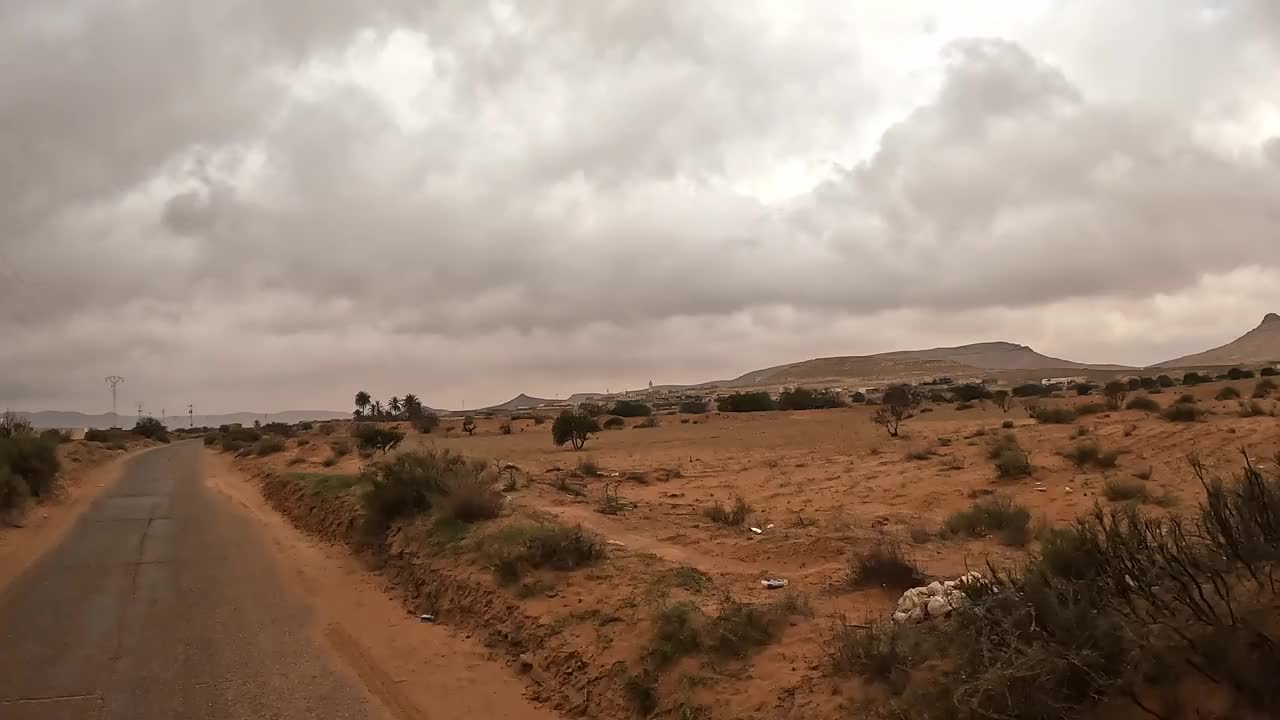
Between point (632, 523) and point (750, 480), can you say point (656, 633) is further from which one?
point (750, 480)

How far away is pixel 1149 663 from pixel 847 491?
680 inches

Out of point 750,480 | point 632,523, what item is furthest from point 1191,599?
point 750,480

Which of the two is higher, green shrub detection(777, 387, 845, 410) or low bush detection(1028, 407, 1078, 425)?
green shrub detection(777, 387, 845, 410)

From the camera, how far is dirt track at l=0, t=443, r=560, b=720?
8.07 meters

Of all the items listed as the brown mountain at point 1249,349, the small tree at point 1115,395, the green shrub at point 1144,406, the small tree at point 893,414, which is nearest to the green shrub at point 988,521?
the small tree at point 893,414

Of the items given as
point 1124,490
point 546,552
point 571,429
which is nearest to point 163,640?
point 546,552

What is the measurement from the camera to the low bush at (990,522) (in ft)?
44.9

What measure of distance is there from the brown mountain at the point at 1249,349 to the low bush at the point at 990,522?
573 feet

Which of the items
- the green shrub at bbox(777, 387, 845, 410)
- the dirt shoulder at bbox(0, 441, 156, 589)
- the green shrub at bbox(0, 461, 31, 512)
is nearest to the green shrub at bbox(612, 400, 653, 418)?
the green shrub at bbox(777, 387, 845, 410)

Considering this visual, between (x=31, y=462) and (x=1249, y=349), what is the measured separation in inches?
8309

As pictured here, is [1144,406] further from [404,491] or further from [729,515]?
[404,491]

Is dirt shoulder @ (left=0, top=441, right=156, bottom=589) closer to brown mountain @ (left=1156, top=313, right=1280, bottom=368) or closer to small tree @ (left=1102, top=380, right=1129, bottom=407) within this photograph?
small tree @ (left=1102, top=380, right=1129, bottom=407)

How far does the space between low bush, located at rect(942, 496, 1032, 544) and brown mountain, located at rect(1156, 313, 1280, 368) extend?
174699 millimetres

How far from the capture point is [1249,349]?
17450 cm
